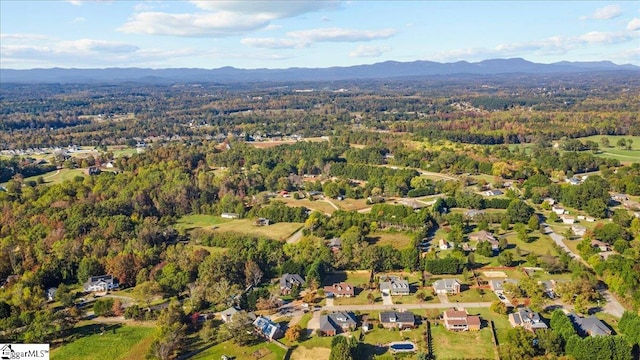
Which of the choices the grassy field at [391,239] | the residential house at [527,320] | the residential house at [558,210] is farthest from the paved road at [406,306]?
the residential house at [558,210]

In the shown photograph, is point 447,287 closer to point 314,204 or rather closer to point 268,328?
point 268,328

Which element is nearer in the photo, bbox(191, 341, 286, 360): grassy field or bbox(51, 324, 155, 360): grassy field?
bbox(191, 341, 286, 360): grassy field

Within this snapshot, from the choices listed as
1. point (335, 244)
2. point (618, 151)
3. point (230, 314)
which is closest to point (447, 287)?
point (335, 244)

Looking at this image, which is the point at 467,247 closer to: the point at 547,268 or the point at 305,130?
the point at 547,268

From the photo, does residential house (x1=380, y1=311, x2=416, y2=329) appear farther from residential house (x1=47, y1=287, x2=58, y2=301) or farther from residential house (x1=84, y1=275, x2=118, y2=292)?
residential house (x1=47, y1=287, x2=58, y2=301)

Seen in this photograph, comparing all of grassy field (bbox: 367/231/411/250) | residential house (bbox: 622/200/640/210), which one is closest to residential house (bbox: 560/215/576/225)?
residential house (bbox: 622/200/640/210)
